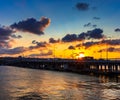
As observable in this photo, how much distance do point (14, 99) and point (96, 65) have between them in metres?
135

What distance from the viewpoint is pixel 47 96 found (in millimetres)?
69750

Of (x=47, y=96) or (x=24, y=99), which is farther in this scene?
(x=47, y=96)

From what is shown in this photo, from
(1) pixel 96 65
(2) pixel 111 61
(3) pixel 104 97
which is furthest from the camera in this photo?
(1) pixel 96 65

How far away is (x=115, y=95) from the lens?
72125mm

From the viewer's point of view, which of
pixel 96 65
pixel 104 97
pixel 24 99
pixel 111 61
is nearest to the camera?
pixel 24 99

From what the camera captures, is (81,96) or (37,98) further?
(81,96)

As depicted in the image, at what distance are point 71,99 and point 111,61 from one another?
121 m

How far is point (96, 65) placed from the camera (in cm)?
19525

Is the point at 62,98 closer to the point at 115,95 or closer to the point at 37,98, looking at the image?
the point at 37,98

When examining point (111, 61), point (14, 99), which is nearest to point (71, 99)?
point (14, 99)

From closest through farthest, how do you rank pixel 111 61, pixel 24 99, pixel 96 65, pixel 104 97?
pixel 24 99 → pixel 104 97 → pixel 111 61 → pixel 96 65

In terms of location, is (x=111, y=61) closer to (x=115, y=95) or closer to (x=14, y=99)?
(x=115, y=95)

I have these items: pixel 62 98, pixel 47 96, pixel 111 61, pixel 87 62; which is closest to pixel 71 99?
pixel 62 98

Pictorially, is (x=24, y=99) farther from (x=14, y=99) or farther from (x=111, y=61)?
(x=111, y=61)
